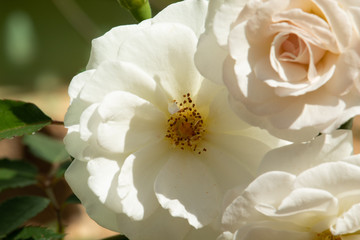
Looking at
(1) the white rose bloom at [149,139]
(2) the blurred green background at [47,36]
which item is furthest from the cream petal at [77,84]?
(2) the blurred green background at [47,36]

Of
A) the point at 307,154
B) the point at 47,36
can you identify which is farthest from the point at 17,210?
the point at 47,36

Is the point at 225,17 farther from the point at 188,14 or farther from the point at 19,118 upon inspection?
the point at 19,118

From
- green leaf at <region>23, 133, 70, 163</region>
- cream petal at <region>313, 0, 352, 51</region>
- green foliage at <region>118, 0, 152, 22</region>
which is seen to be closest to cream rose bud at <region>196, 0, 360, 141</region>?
cream petal at <region>313, 0, 352, 51</region>

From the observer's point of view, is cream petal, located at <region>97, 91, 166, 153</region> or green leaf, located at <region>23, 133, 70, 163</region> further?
green leaf, located at <region>23, 133, 70, 163</region>

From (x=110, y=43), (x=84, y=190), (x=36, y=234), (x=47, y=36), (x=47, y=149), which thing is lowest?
(x=47, y=36)

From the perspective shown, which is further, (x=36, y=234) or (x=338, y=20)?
(x=36, y=234)

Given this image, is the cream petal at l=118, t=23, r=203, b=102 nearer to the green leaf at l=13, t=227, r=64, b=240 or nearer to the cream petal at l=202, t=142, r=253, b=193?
the cream petal at l=202, t=142, r=253, b=193
